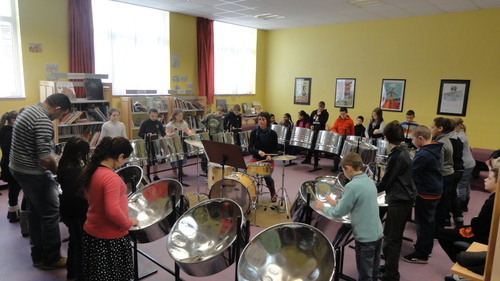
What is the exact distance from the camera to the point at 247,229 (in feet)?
5.75

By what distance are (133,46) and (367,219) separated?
16.9ft

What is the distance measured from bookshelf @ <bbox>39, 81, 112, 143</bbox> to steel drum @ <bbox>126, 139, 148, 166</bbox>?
4.83 ft

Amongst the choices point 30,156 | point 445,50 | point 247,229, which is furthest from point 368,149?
point 30,156

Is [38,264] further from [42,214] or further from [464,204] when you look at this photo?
[464,204]

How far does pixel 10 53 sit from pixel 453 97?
22.3 feet

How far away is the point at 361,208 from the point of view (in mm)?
1931

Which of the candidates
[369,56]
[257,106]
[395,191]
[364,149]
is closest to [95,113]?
[364,149]

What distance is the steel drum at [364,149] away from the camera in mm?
4570

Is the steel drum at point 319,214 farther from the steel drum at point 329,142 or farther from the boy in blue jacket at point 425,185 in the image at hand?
the steel drum at point 329,142

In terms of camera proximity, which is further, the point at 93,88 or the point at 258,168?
the point at 93,88

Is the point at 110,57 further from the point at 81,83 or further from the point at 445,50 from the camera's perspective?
the point at 445,50

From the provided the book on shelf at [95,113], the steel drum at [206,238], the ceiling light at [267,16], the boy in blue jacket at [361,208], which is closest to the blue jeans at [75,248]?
the steel drum at [206,238]

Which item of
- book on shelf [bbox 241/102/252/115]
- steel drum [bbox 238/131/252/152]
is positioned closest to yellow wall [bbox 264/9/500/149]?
book on shelf [bbox 241/102/252/115]

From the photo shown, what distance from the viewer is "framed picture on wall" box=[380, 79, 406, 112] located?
638 centimetres
